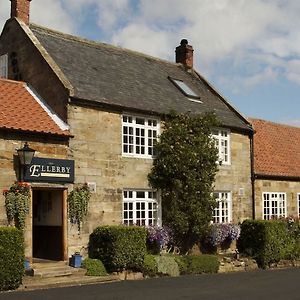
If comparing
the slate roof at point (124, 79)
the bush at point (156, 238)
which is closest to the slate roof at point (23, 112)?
the slate roof at point (124, 79)

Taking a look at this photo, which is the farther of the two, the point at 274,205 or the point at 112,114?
the point at 274,205

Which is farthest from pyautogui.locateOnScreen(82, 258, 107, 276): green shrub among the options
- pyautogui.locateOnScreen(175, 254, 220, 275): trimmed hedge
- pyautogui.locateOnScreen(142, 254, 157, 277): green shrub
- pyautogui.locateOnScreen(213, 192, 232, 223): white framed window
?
pyautogui.locateOnScreen(213, 192, 232, 223): white framed window

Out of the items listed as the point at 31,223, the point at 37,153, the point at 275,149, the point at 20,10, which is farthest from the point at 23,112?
the point at 275,149

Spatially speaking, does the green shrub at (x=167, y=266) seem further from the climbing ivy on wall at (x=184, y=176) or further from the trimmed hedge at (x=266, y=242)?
the trimmed hedge at (x=266, y=242)

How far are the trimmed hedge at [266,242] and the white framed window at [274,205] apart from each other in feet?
7.63

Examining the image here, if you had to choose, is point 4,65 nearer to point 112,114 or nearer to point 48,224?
point 112,114

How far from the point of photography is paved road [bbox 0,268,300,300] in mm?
12859

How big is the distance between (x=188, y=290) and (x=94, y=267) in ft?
11.3

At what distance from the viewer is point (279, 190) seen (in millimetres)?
25094

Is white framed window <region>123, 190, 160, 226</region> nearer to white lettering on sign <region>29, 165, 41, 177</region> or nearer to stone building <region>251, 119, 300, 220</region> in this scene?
white lettering on sign <region>29, 165, 41, 177</region>

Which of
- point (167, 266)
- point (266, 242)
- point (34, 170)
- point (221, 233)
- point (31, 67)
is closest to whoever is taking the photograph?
point (34, 170)

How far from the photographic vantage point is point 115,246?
16.5 metres

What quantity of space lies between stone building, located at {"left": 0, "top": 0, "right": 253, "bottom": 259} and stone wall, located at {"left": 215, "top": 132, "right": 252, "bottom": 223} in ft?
0.14

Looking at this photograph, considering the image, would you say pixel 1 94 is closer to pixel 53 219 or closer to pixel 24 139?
pixel 24 139
